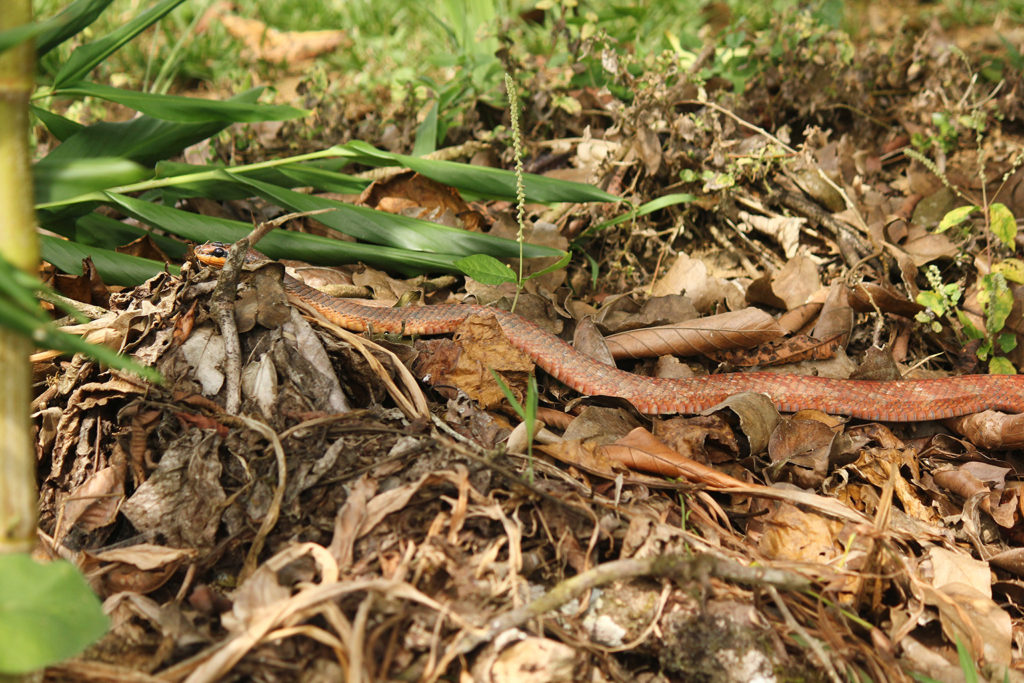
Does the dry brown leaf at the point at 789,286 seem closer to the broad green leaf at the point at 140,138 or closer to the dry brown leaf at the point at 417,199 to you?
the dry brown leaf at the point at 417,199

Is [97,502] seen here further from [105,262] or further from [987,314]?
[987,314]

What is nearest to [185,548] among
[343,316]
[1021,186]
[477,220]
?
[343,316]

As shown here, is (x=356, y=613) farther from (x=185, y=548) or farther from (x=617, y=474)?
(x=617, y=474)

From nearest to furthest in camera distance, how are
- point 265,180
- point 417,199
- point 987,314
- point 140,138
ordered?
point 987,314
point 140,138
point 265,180
point 417,199

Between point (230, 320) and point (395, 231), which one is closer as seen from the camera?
point (230, 320)

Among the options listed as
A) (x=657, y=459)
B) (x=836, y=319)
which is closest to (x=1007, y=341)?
(x=836, y=319)

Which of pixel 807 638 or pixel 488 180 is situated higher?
pixel 488 180

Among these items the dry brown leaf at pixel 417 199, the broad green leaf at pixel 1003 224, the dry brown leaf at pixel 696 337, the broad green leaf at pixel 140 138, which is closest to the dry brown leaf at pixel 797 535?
the dry brown leaf at pixel 696 337
